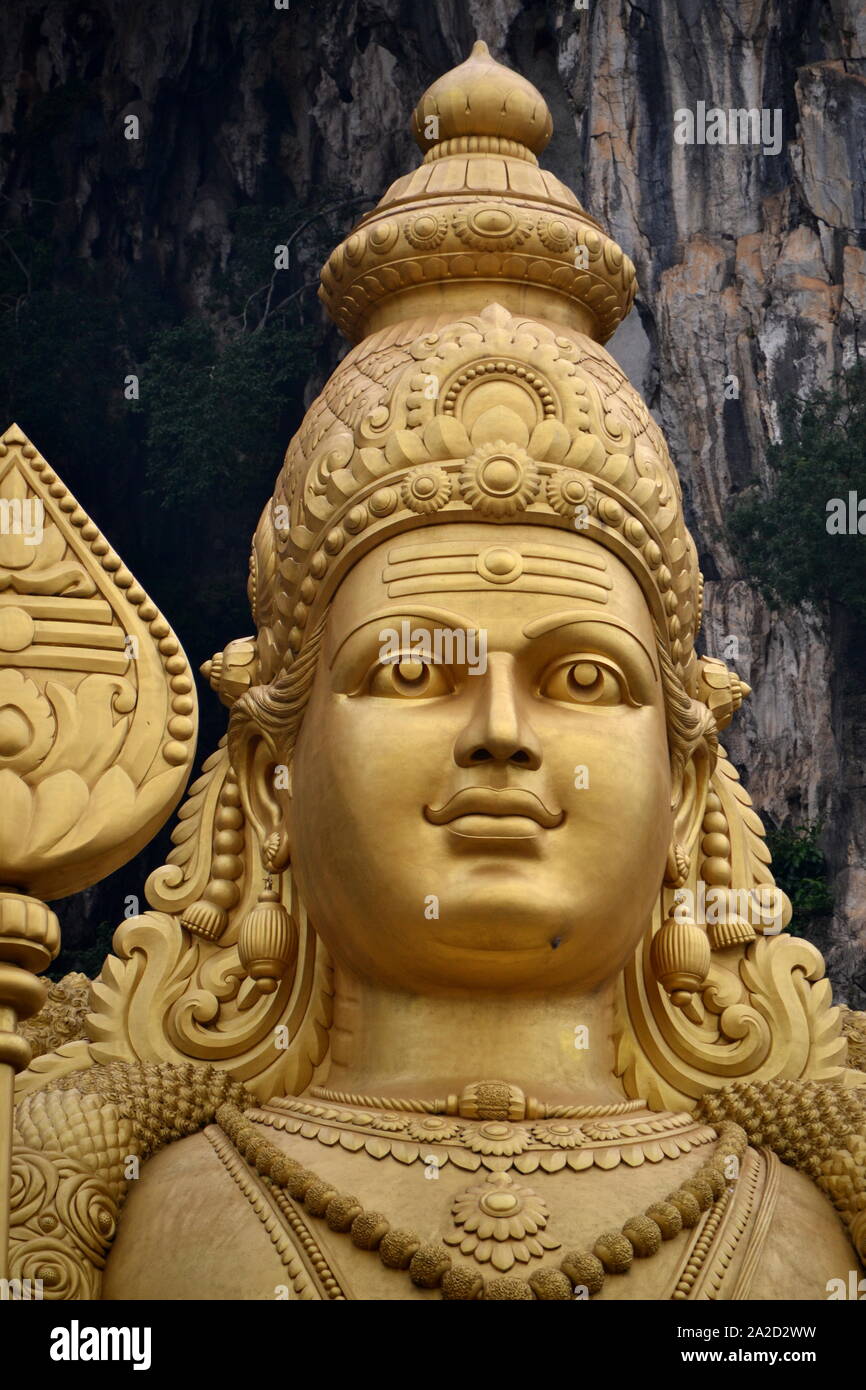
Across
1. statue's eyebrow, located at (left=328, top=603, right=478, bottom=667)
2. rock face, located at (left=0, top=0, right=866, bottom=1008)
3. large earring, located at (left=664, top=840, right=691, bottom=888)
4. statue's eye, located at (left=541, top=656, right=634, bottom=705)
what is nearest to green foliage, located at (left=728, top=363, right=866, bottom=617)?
rock face, located at (left=0, top=0, right=866, bottom=1008)

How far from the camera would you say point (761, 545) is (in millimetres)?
19641

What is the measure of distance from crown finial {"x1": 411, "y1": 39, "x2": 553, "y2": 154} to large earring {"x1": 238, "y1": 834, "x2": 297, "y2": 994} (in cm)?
254

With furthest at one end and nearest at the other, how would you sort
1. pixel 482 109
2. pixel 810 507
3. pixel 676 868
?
pixel 810 507 → pixel 482 109 → pixel 676 868

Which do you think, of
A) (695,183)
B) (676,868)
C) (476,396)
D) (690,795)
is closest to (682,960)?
(676,868)

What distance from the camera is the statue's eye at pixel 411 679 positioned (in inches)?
203

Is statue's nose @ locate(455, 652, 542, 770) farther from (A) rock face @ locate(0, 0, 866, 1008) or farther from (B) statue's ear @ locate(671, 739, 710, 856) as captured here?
(A) rock face @ locate(0, 0, 866, 1008)

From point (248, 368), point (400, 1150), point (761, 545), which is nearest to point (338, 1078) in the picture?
point (400, 1150)

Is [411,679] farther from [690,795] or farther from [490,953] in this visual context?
[690,795]

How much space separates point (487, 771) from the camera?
4.99 meters

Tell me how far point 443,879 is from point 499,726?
417 mm

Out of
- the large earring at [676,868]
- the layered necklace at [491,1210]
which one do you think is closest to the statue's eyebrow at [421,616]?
the large earring at [676,868]

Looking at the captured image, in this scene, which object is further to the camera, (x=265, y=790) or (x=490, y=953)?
(x=265, y=790)
